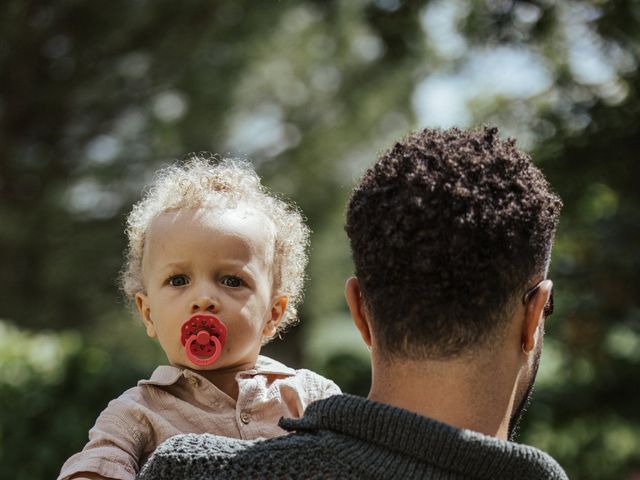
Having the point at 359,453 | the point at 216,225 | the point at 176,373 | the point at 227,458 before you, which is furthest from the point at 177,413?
the point at 359,453

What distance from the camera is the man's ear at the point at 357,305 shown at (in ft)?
5.51

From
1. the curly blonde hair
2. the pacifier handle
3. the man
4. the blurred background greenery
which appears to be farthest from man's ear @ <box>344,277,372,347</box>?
the blurred background greenery

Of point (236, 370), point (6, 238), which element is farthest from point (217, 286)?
point (6, 238)

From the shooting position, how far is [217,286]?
2129 millimetres

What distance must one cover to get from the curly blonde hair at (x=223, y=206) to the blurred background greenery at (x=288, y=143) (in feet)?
9.92

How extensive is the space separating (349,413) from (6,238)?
10.1 meters

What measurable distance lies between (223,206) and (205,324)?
0.29 metres

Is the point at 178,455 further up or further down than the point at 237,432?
further down

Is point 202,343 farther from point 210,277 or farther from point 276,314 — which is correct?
point 276,314

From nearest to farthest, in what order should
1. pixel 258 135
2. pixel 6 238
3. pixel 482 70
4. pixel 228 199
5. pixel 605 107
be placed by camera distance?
1. pixel 228 199
2. pixel 605 107
3. pixel 482 70
4. pixel 6 238
5. pixel 258 135

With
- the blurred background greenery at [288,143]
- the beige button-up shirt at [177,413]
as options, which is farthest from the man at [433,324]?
the blurred background greenery at [288,143]

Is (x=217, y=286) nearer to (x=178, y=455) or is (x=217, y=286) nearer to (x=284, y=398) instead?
(x=284, y=398)

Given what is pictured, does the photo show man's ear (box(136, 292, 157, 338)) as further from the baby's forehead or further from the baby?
the baby's forehead

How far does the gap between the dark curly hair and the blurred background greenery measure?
3.64 meters
